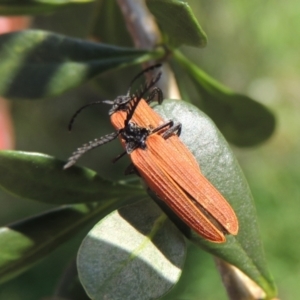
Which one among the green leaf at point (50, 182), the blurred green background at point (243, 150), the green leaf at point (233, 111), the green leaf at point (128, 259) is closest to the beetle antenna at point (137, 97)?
the green leaf at point (233, 111)

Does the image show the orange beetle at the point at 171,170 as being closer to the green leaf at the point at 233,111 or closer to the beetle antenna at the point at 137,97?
the beetle antenna at the point at 137,97

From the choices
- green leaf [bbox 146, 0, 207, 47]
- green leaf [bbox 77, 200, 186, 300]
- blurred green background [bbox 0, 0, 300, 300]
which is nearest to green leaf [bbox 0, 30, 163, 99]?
green leaf [bbox 146, 0, 207, 47]

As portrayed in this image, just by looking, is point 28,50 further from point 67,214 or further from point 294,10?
point 294,10

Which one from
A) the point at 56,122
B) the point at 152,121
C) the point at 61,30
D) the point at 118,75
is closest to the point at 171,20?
the point at 152,121

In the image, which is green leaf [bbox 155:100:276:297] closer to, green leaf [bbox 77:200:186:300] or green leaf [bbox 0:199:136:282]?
green leaf [bbox 77:200:186:300]

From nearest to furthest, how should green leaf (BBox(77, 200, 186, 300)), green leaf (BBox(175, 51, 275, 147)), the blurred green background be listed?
1. green leaf (BBox(77, 200, 186, 300))
2. green leaf (BBox(175, 51, 275, 147))
3. the blurred green background

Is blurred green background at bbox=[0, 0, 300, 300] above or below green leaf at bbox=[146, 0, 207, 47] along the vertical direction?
below

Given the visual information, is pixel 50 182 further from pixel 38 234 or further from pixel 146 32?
pixel 146 32
